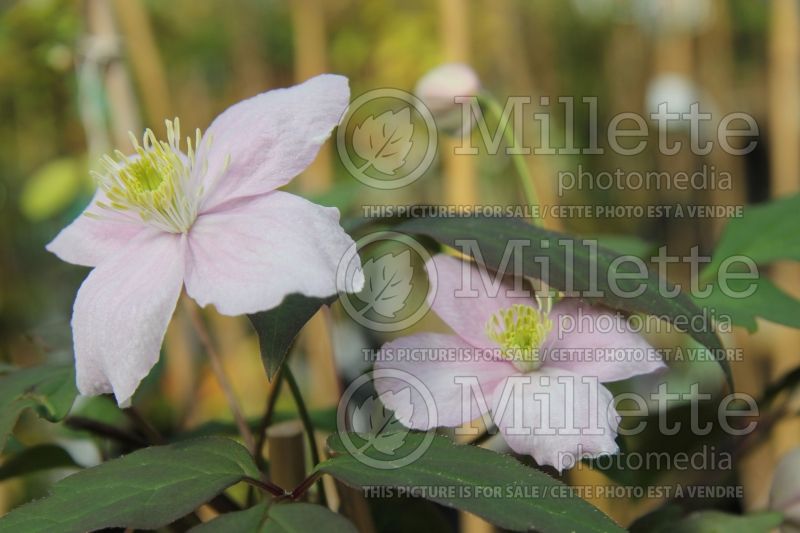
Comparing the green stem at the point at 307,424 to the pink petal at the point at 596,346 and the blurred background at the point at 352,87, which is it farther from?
the blurred background at the point at 352,87

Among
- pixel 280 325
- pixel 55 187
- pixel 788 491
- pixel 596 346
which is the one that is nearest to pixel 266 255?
pixel 280 325

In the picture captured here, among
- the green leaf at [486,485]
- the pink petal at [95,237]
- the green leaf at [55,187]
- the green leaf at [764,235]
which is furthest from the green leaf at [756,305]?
the green leaf at [55,187]

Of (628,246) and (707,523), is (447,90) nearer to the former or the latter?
(628,246)

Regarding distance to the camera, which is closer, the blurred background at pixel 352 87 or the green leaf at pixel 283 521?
the green leaf at pixel 283 521

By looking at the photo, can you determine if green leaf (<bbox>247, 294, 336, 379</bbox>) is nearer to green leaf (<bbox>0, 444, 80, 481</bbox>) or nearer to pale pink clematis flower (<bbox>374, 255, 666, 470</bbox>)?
pale pink clematis flower (<bbox>374, 255, 666, 470</bbox>)

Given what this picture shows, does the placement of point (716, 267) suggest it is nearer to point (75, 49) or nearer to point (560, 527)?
point (560, 527)

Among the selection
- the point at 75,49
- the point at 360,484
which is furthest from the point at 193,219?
the point at 75,49
